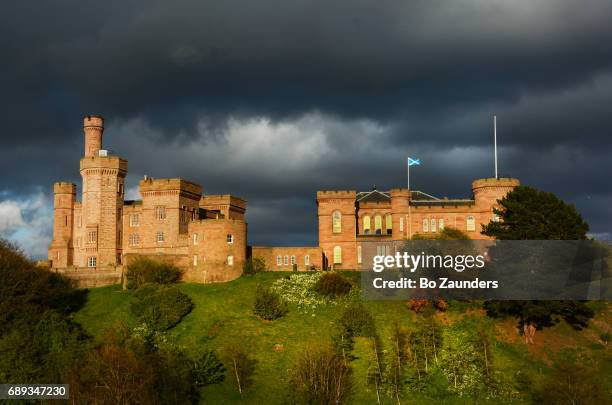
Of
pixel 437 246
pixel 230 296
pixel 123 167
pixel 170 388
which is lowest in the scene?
pixel 170 388

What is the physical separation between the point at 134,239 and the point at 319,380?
43.2 meters

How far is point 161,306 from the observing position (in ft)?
220

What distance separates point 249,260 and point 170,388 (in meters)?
31.5

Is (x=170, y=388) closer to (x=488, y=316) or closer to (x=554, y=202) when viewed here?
(x=488, y=316)

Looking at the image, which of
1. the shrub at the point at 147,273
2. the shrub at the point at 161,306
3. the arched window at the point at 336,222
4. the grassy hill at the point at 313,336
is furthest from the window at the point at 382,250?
the shrub at the point at 161,306

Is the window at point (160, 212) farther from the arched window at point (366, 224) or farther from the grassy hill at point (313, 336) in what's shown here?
the arched window at point (366, 224)

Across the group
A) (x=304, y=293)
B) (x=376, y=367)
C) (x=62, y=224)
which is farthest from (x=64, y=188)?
(x=376, y=367)

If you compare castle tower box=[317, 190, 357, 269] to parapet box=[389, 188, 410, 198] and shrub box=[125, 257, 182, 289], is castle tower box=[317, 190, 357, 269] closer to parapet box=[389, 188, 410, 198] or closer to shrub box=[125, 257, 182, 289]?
parapet box=[389, 188, 410, 198]

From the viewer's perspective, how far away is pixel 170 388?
49188 mm

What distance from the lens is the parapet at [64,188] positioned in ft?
311

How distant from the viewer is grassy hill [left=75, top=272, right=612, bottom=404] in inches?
2133

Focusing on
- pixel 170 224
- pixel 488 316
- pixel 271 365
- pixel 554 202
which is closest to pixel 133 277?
pixel 170 224

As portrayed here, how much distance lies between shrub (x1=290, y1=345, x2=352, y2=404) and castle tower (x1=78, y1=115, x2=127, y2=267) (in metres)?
40.1

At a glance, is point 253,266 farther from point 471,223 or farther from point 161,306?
point 471,223
